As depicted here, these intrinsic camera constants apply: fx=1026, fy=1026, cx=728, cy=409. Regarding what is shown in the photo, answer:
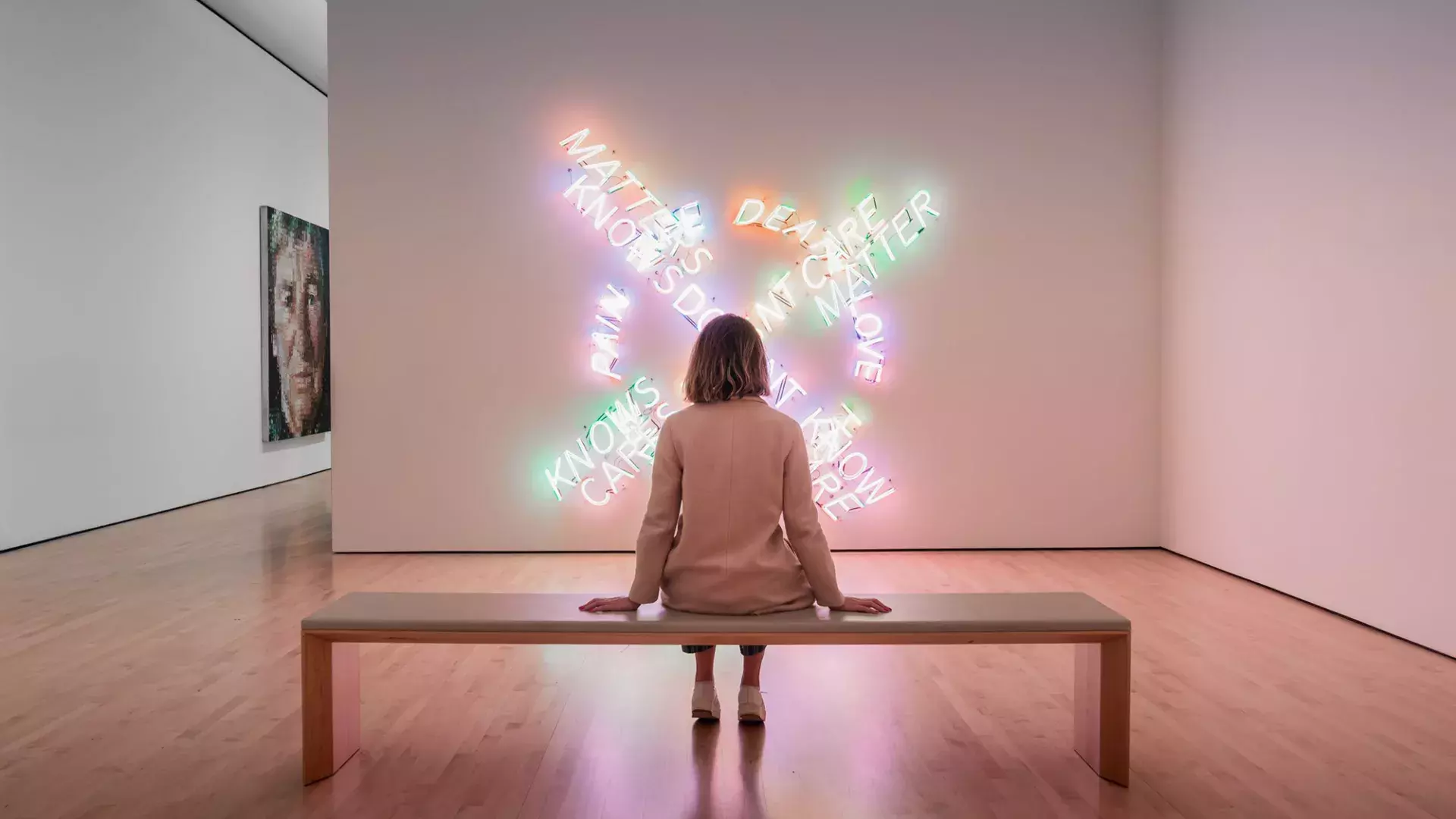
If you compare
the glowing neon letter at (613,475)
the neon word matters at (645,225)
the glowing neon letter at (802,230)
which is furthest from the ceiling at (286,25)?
the glowing neon letter at (613,475)

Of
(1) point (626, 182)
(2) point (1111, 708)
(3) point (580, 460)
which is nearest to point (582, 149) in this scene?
(1) point (626, 182)

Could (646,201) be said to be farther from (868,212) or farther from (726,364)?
(726,364)

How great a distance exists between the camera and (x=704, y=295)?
605 centimetres

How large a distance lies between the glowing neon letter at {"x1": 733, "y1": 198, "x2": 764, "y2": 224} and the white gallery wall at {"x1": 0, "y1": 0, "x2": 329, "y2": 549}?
4.27 m

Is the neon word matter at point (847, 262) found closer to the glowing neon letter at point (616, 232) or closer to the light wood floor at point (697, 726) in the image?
the glowing neon letter at point (616, 232)

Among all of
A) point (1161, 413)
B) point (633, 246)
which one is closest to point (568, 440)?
point (633, 246)

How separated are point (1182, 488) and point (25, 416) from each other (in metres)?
6.85

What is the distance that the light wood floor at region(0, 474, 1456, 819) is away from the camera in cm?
245

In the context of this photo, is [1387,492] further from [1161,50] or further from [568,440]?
[568,440]

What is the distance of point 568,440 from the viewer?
6086 mm

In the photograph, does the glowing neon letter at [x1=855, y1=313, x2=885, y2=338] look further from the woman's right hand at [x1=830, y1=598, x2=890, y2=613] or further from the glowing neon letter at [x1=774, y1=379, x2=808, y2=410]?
the woman's right hand at [x1=830, y1=598, x2=890, y2=613]

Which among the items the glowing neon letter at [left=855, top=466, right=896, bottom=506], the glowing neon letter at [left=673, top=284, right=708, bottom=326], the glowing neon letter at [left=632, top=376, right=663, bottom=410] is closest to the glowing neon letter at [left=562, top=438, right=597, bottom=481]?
the glowing neon letter at [left=632, top=376, right=663, bottom=410]

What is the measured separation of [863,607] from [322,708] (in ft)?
4.55

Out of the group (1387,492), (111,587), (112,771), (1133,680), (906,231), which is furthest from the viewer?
(906,231)
